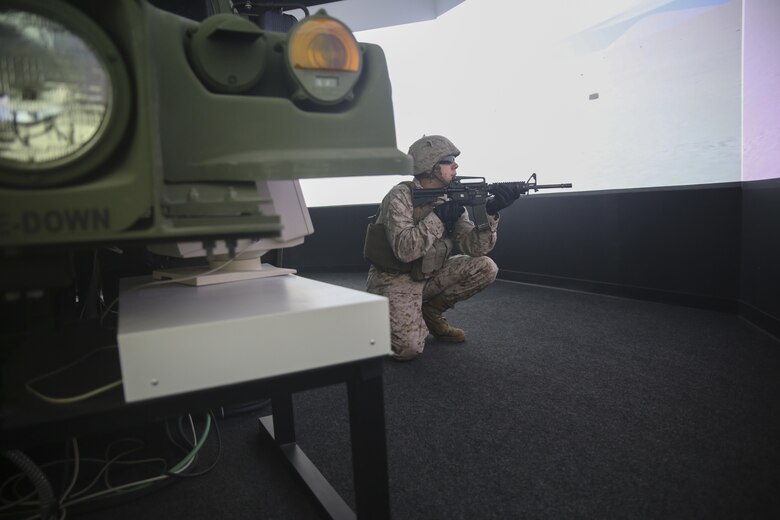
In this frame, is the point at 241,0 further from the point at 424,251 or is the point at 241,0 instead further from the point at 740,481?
the point at 740,481

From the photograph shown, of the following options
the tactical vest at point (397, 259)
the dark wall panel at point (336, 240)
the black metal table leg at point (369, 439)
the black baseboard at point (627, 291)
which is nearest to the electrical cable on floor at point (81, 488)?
the black metal table leg at point (369, 439)

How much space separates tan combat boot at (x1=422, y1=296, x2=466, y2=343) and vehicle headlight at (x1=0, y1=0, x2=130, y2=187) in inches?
67.7

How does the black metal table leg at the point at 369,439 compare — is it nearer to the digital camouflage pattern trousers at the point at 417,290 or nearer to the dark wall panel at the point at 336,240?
the digital camouflage pattern trousers at the point at 417,290

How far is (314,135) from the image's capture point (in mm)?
519

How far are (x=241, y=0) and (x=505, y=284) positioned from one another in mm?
2820

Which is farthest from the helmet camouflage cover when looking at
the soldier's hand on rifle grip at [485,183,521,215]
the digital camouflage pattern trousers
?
the digital camouflage pattern trousers

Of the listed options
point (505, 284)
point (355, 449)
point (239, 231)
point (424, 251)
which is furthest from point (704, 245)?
point (239, 231)

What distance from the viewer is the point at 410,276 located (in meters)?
1.98

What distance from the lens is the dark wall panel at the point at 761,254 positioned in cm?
180

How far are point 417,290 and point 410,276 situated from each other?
2.7 inches

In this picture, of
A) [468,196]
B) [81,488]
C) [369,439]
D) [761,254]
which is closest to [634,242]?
[761,254]

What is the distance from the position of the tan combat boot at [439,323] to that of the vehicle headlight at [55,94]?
1.72 m

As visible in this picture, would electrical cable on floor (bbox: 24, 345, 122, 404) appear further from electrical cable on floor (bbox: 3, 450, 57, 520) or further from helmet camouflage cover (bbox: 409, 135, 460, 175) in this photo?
helmet camouflage cover (bbox: 409, 135, 460, 175)

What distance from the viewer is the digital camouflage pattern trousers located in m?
1.82
